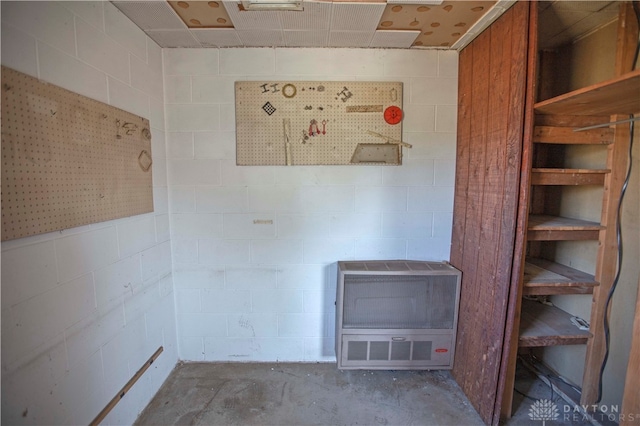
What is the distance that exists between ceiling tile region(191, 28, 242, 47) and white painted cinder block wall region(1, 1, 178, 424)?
34 cm

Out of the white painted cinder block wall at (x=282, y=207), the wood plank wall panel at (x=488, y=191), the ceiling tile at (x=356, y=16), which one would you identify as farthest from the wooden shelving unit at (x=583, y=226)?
the ceiling tile at (x=356, y=16)

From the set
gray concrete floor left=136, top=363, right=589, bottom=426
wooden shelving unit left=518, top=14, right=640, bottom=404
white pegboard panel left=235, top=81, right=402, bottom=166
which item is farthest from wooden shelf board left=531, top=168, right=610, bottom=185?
gray concrete floor left=136, top=363, right=589, bottom=426

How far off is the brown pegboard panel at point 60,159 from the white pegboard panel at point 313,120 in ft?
2.43

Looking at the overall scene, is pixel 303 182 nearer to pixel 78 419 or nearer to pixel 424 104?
pixel 424 104

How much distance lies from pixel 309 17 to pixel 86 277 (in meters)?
1.83

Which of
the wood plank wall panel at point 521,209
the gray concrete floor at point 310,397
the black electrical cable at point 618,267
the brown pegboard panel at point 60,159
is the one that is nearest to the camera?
the brown pegboard panel at point 60,159

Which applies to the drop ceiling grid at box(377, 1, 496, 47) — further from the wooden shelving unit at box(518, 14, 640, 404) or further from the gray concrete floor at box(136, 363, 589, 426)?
the gray concrete floor at box(136, 363, 589, 426)

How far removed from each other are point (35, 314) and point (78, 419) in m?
0.58

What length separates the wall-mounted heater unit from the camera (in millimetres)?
1834

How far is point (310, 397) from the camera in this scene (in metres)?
1.77

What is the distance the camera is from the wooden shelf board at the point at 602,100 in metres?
1.04

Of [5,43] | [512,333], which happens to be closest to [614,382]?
[512,333]

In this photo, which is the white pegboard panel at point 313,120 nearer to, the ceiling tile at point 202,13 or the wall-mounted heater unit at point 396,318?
the ceiling tile at point 202,13

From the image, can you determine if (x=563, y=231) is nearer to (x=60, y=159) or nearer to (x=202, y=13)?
(x=202, y=13)
